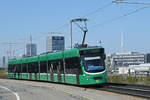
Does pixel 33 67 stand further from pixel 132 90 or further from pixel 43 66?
pixel 132 90

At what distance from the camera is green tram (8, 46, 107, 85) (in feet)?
85.5

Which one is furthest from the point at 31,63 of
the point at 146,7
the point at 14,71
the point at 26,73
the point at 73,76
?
the point at 146,7

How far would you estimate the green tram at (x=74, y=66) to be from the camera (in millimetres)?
26047

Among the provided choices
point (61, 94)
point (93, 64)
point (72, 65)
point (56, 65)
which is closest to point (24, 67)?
point (56, 65)

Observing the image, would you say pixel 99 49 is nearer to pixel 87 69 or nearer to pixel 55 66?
pixel 87 69

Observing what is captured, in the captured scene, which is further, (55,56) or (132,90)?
(55,56)

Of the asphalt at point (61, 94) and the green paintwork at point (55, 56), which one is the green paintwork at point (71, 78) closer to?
the green paintwork at point (55, 56)

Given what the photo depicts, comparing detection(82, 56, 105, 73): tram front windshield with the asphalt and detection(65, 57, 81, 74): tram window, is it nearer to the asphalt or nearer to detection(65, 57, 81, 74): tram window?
detection(65, 57, 81, 74): tram window

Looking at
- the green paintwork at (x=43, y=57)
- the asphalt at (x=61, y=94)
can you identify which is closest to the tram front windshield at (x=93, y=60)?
the asphalt at (x=61, y=94)

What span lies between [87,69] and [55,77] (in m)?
7.42

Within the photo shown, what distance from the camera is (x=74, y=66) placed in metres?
27.8

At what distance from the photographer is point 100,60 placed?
2667 centimetres

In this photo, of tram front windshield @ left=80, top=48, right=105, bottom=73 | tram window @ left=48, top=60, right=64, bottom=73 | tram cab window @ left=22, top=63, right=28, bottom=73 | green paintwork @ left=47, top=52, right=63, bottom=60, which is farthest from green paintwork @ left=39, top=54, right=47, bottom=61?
tram front windshield @ left=80, top=48, right=105, bottom=73

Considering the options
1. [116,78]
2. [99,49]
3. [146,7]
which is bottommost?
[116,78]
